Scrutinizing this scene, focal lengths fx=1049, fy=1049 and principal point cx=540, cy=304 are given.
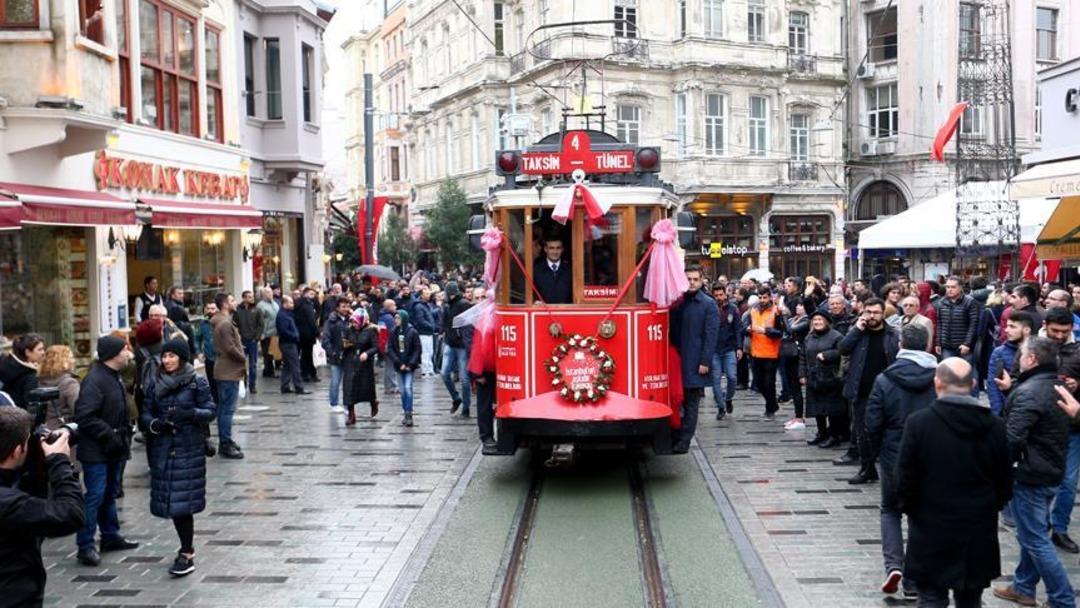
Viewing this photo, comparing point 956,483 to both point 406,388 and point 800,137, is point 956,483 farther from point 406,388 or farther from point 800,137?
point 800,137

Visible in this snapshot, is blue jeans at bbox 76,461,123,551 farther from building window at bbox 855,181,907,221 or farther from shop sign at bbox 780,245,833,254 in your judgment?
building window at bbox 855,181,907,221

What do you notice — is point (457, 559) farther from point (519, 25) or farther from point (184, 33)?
point (519, 25)

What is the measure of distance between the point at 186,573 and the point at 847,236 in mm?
38327

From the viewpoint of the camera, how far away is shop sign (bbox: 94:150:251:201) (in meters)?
16.4

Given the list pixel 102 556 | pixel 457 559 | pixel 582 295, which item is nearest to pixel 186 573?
pixel 102 556

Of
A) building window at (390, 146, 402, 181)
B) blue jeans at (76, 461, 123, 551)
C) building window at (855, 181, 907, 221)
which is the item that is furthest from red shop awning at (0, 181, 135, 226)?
building window at (390, 146, 402, 181)

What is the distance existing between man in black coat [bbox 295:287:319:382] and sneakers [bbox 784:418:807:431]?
30.0 feet

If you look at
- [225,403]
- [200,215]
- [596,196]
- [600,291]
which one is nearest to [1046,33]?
[200,215]

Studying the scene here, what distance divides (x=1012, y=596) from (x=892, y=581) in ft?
2.51

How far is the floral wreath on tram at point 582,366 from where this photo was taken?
10.1m

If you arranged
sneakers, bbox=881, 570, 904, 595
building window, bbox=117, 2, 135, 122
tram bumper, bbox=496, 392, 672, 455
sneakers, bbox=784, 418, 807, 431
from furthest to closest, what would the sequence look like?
building window, bbox=117, 2, 135, 122 → sneakers, bbox=784, 418, 807, 431 → tram bumper, bbox=496, 392, 672, 455 → sneakers, bbox=881, 570, 904, 595

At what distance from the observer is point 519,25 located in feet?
139

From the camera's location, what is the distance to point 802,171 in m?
40.7

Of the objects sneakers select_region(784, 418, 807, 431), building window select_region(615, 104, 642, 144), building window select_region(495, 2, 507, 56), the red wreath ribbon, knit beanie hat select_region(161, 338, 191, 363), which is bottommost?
sneakers select_region(784, 418, 807, 431)
